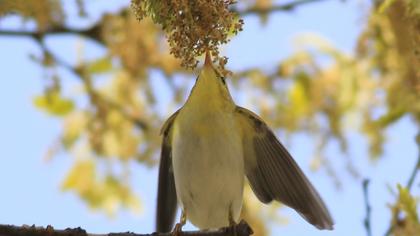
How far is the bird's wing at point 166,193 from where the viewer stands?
4.07 m

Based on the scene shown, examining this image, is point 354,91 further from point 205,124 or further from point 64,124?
point 64,124

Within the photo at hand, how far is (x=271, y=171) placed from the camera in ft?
12.8

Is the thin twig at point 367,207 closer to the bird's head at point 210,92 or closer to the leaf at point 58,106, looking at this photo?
the bird's head at point 210,92

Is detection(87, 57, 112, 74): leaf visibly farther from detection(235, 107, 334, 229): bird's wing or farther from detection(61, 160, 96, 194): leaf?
detection(235, 107, 334, 229): bird's wing

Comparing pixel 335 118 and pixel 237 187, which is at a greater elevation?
pixel 335 118

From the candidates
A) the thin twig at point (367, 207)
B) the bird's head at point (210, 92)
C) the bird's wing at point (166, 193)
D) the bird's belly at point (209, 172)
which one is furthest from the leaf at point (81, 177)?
the thin twig at point (367, 207)

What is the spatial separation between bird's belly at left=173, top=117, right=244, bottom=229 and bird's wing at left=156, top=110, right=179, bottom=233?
41 centimetres

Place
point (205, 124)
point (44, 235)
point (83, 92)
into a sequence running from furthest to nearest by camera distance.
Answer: point (83, 92)
point (205, 124)
point (44, 235)

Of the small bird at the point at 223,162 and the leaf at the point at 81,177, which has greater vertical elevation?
the leaf at the point at 81,177

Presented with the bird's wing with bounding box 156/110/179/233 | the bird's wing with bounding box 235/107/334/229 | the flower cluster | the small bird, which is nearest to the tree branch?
the flower cluster

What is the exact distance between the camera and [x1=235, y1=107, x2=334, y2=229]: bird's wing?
375 cm

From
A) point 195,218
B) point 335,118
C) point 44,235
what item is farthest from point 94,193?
point 44,235

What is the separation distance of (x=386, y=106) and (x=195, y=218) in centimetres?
109

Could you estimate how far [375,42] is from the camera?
154 inches
